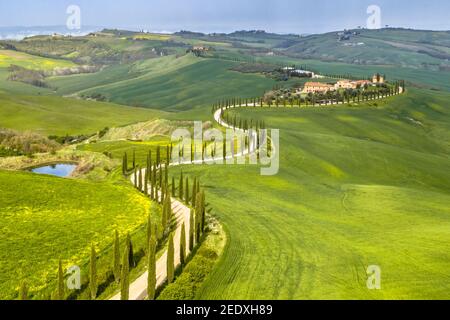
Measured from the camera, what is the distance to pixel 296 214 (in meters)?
73.4

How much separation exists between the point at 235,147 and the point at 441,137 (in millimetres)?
105891

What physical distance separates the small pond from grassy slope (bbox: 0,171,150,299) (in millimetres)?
23417

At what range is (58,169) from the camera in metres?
112

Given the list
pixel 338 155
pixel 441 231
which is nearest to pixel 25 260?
pixel 441 231

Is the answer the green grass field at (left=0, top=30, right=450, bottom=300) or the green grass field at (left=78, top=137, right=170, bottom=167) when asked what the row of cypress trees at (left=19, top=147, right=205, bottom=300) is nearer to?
the green grass field at (left=0, top=30, right=450, bottom=300)

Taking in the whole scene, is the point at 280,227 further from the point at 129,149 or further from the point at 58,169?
the point at 129,149

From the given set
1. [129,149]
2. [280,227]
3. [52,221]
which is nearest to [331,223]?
[280,227]

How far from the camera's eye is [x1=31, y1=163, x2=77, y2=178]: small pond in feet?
355

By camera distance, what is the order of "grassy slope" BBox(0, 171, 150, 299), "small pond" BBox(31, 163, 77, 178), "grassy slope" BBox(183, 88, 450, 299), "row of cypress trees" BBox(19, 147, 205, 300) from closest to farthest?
"row of cypress trees" BBox(19, 147, 205, 300) < "grassy slope" BBox(183, 88, 450, 299) < "grassy slope" BBox(0, 171, 150, 299) < "small pond" BBox(31, 163, 77, 178)

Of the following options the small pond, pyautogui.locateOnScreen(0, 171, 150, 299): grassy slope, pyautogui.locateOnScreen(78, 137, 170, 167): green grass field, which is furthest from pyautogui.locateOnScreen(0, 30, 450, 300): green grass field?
the small pond

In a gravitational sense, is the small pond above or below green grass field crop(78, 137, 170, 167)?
below

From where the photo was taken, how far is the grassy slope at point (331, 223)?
156 ft

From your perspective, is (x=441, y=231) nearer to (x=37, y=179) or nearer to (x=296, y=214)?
(x=296, y=214)

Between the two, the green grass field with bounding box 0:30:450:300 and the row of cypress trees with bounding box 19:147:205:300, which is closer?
the row of cypress trees with bounding box 19:147:205:300
